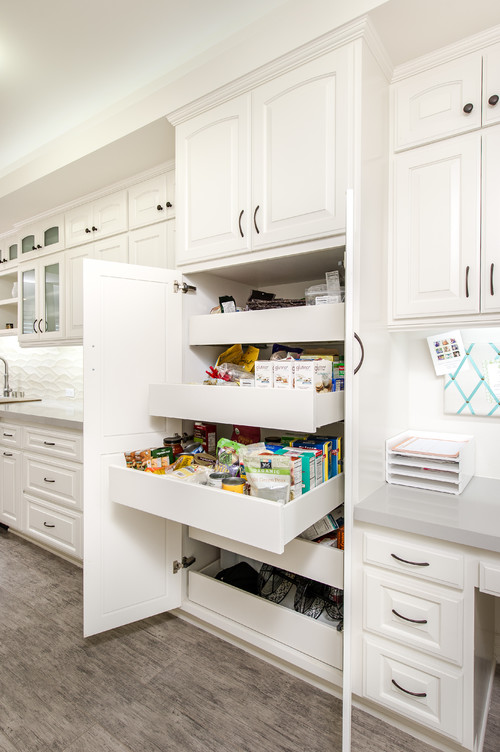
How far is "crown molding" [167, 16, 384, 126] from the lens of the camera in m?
1.36

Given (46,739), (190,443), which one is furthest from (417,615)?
(46,739)

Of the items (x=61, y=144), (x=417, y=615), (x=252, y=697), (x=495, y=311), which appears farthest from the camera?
(x=61, y=144)

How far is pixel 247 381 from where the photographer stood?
1.53 meters

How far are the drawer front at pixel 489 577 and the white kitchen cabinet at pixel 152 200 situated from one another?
217 cm

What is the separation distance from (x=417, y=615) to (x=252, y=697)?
0.72 m

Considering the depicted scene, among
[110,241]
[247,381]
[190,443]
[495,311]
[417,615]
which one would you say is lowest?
[417,615]

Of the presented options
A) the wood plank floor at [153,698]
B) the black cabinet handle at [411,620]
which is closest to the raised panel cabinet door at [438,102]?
the black cabinet handle at [411,620]

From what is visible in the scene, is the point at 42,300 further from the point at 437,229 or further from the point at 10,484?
the point at 437,229

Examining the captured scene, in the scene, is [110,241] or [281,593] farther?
[110,241]

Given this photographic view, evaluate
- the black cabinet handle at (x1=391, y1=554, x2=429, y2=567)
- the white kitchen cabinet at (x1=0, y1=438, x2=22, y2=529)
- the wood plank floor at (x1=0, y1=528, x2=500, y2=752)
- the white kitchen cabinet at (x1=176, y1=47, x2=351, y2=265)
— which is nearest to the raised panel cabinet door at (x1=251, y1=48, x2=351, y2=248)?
the white kitchen cabinet at (x1=176, y1=47, x2=351, y2=265)

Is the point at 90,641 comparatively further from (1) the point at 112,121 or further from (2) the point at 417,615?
(1) the point at 112,121

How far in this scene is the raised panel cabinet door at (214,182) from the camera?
1.64m

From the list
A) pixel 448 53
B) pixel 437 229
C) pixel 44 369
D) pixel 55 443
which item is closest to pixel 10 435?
pixel 55 443

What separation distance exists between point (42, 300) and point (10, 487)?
143cm
